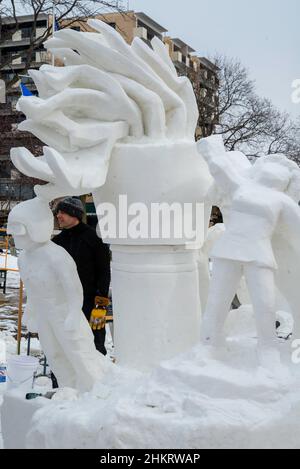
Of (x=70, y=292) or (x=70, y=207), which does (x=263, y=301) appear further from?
(x=70, y=207)

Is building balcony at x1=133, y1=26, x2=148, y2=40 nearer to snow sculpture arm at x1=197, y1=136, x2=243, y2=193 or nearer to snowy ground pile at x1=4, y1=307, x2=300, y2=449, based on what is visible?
snow sculpture arm at x1=197, y1=136, x2=243, y2=193

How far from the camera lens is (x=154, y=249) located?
12.1ft

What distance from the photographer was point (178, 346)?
3732mm

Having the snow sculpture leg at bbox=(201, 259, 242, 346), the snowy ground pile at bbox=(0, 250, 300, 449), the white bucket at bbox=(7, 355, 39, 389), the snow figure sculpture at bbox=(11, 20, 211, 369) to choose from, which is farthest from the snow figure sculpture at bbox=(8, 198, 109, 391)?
the white bucket at bbox=(7, 355, 39, 389)

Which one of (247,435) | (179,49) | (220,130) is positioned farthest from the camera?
(179,49)

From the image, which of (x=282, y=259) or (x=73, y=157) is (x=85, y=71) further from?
(x=282, y=259)

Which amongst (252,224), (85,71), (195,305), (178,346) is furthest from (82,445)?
(85,71)

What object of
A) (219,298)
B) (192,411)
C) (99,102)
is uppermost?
(99,102)

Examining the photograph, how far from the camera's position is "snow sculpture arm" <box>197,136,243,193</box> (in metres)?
3.38

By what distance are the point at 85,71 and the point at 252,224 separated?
142 centimetres

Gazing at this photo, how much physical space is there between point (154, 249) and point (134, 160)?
56 centimetres

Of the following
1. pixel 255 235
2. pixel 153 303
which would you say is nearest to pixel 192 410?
pixel 153 303

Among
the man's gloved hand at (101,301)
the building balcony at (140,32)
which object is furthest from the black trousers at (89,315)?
the building balcony at (140,32)

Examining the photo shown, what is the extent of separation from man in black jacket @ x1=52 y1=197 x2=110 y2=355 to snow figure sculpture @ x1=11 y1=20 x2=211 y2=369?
0.58 metres
